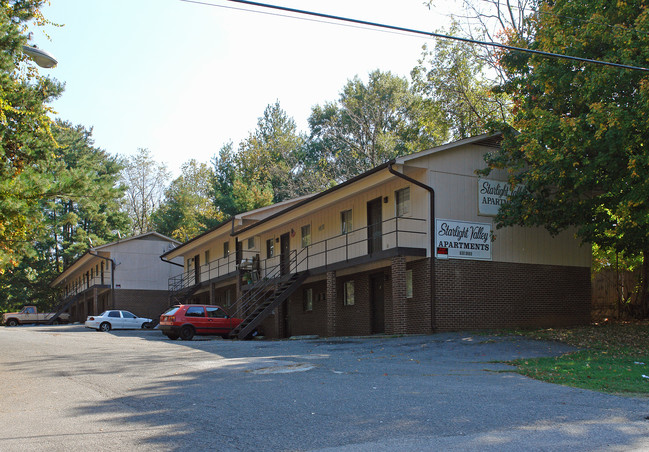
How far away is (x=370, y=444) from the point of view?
6.62 metres

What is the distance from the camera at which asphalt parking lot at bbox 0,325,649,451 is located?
6.82 metres

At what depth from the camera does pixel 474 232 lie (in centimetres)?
2141

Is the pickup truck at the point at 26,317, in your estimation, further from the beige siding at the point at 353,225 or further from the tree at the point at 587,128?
the tree at the point at 587,128

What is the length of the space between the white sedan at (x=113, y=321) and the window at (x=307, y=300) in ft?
47.0

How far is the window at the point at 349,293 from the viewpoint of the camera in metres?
25.9

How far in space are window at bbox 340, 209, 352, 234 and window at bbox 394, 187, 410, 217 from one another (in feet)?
10.9

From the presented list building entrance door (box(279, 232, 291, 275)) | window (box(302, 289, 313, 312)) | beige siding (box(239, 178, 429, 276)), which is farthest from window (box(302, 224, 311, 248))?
window (box(302, 289, 313, 312))

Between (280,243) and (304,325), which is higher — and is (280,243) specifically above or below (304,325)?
above

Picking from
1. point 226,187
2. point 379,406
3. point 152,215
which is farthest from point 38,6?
point 152,215

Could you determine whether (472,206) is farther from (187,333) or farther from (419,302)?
(187,333)

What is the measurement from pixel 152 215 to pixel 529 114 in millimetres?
54431

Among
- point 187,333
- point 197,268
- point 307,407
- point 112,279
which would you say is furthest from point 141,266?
point 307,407

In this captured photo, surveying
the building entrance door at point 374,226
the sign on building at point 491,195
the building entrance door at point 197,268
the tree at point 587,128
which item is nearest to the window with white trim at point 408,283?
the building entrance door at point 374,226

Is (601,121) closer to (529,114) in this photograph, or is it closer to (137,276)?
(529,114)
